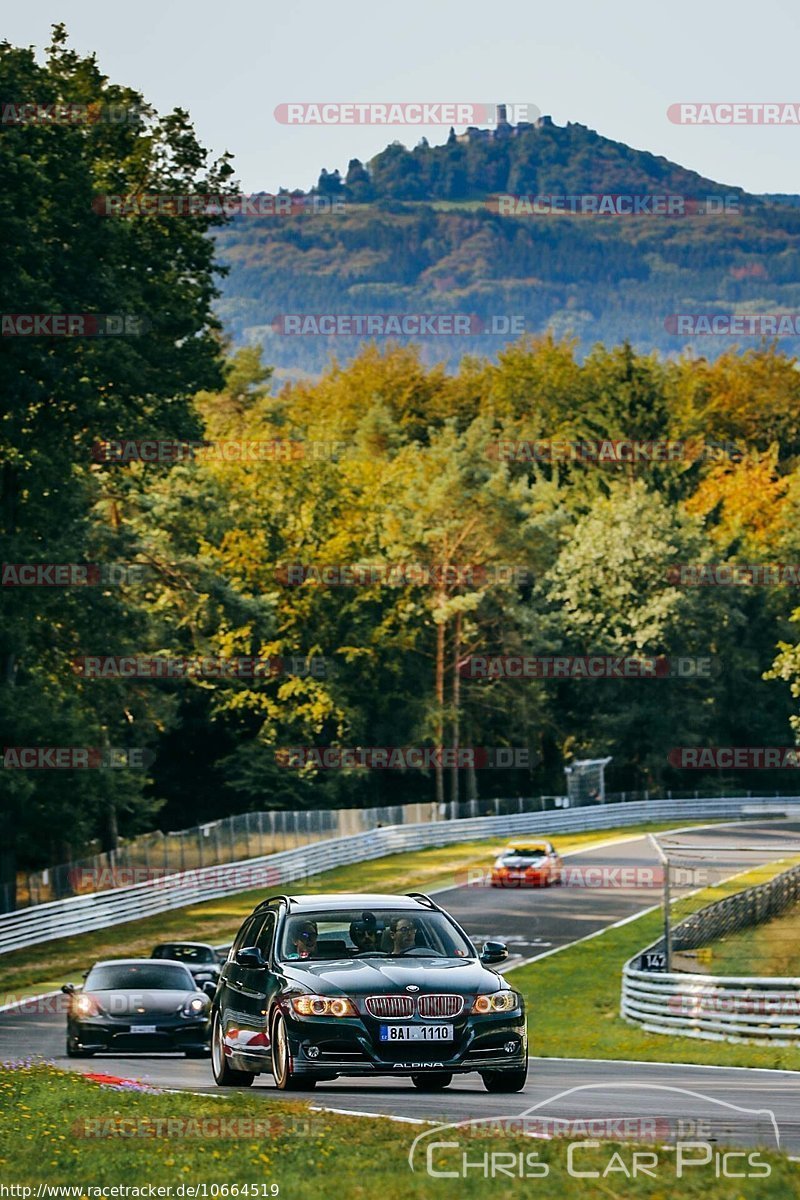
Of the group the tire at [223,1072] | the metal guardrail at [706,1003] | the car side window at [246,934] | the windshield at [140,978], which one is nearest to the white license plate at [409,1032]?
the car side window at [246,934]

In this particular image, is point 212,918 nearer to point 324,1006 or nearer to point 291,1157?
point 324,1006

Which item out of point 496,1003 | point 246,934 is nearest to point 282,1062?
point 496,1003

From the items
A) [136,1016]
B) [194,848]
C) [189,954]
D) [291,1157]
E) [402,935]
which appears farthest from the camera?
[194,848]

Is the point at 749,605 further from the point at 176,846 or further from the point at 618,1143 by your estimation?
the point at 618,1143

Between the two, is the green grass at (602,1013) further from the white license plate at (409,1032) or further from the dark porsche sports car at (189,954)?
the white license plate at (409,1032)

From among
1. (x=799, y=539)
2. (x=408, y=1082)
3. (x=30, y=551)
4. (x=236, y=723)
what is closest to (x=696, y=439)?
(x=799, y=539)

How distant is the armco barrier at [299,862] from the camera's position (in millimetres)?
46312

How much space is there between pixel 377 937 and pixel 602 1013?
19735mm

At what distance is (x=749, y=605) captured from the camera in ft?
334

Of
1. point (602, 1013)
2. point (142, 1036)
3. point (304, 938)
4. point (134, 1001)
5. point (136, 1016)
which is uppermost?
point (304, 938)

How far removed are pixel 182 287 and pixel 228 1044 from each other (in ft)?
116

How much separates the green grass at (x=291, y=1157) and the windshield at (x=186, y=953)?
59.7 feet

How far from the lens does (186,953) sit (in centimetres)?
3400

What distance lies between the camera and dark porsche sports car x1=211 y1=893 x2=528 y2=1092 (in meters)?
14.3
